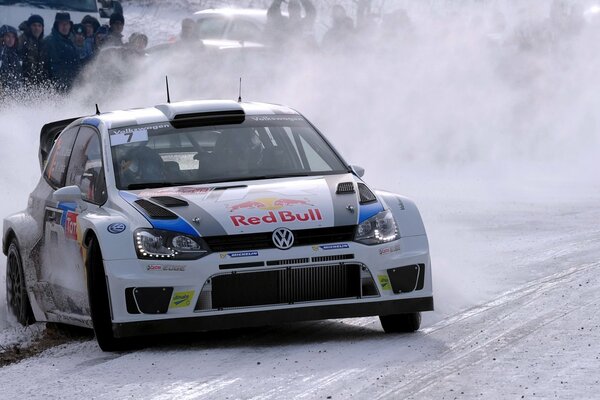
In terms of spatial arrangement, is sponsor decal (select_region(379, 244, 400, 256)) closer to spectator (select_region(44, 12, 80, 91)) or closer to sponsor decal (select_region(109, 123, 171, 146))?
sponsor decal (select_region(109, 123, 171, 146))

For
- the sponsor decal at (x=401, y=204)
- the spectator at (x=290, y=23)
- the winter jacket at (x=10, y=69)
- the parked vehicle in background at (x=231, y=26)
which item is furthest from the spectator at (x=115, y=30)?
the sponsor decal at (x=401, y=204)

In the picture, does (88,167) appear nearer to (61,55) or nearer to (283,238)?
(283,238)

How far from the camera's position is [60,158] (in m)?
9.20

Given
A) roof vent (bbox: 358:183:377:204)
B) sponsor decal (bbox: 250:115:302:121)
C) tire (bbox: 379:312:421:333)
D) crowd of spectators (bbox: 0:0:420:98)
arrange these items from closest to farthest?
tire (bbox: 379:312:421:333), roof vent (bbox: 358:183:377:204), sponsor decal (bbox: 250:115:302:121), crowd of spectators (bbox: 0:0:420:98)

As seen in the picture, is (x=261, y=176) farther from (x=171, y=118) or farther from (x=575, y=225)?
(x=575, y=225)

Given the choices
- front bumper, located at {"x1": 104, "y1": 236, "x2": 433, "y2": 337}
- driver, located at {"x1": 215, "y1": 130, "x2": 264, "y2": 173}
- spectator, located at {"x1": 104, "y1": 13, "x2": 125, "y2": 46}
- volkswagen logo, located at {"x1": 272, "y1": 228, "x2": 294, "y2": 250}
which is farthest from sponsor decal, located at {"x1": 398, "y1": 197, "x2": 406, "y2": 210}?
spectator, located at {"x1": 104, "y1": 13, "x2": 125, "y2": 46}

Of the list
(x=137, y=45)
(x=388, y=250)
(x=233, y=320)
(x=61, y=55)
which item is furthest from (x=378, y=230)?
(x=137, y=45)

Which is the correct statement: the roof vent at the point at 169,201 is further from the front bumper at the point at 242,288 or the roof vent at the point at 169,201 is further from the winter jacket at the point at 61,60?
the winter jacket at the point at 61,60

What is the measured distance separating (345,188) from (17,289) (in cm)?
252

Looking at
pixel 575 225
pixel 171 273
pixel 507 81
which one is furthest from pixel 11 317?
pixel 507 81

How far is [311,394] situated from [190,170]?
8.59 ft

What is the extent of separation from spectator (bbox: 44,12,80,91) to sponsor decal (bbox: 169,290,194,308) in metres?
15.7

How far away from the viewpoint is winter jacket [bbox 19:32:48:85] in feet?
72.6

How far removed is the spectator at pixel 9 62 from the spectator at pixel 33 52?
10cm
